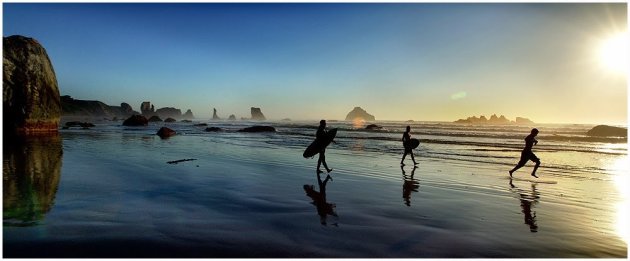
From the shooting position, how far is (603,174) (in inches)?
621

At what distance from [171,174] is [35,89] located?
2618 cm

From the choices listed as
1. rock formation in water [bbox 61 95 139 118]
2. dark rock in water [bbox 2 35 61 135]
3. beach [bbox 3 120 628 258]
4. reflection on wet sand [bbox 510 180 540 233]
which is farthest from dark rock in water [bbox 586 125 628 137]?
rock formation in water [bbox 61 95 139 118]

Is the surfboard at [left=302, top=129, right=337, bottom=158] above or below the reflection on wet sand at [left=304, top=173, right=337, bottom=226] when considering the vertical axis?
above

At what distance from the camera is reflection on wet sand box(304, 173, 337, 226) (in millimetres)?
7318

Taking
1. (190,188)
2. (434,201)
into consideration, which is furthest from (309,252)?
(190,188)

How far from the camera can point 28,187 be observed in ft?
29.6

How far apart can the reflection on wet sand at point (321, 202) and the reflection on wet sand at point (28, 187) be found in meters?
5.15

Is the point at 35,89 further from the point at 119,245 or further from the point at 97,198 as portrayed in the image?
the point at 119,245

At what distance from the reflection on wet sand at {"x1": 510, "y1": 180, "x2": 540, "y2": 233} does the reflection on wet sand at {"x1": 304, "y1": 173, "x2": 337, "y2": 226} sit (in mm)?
3952

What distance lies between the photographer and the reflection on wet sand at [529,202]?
7.13 meters

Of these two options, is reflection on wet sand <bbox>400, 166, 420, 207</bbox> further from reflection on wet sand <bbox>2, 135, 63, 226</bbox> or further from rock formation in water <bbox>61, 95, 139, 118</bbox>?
rock formation in water <bbox>61, 95, 139, 118</bbox>

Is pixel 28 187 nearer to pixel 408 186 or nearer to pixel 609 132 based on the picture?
pixel 408 186

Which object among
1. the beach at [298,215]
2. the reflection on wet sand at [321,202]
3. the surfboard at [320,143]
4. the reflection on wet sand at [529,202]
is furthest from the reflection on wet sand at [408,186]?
the surfboard at [320,143]

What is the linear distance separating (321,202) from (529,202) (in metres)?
5.62
